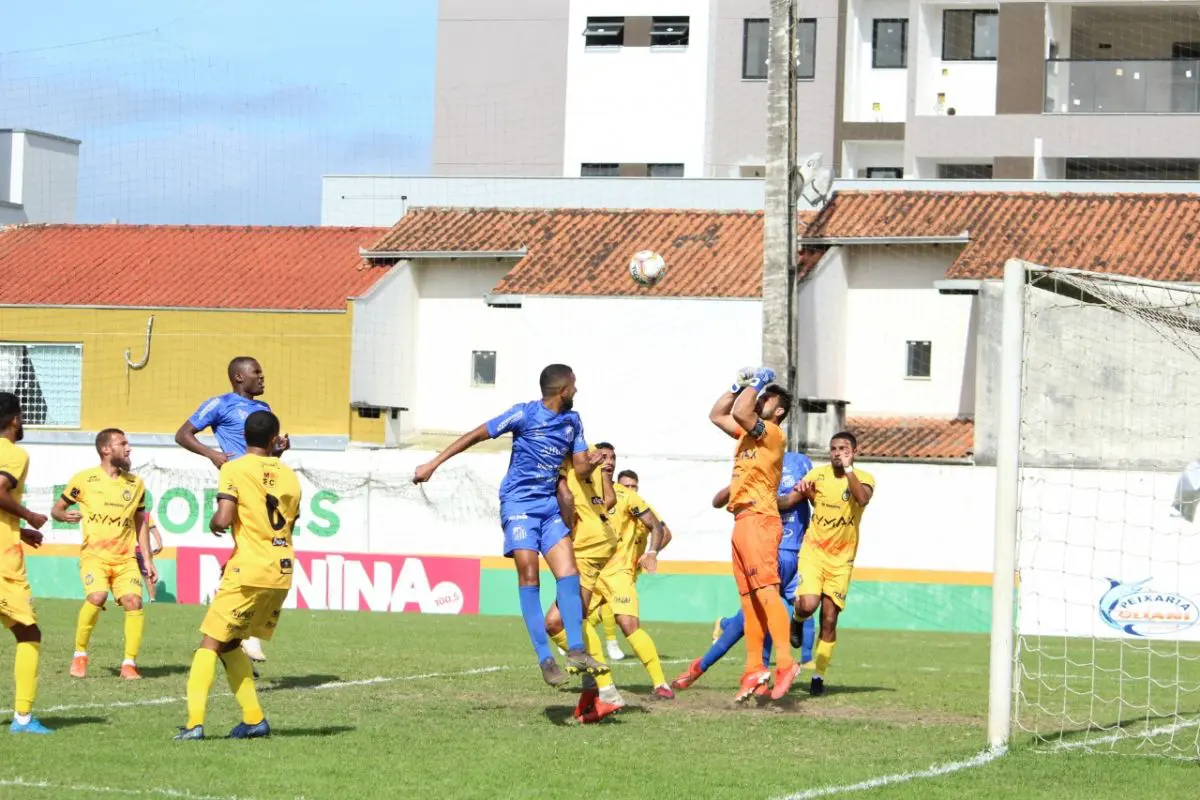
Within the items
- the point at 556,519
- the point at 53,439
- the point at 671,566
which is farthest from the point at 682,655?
the point at 53,439

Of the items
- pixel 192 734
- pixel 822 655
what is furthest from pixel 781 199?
pixel 192 734

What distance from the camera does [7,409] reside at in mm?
10641

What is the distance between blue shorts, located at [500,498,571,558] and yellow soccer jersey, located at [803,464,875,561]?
296cm

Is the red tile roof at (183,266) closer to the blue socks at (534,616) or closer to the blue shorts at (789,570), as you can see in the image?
the blue shorts at (789,570)

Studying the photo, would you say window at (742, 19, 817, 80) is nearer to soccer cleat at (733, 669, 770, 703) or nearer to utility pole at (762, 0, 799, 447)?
utility pole at (762, 0, 799, 447)

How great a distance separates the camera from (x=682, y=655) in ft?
59.8

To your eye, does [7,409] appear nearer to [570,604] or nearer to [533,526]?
[533,526]

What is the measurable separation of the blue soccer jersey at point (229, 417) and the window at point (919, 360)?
26.8 meters

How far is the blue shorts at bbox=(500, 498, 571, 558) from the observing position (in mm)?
11484

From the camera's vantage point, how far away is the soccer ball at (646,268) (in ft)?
122

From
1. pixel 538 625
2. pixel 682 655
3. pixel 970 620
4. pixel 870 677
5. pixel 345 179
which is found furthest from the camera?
pixel 345 179

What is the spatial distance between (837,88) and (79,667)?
1480 inches

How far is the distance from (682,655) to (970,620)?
30.5ft

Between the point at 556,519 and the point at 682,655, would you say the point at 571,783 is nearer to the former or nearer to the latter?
the point at 556,519
